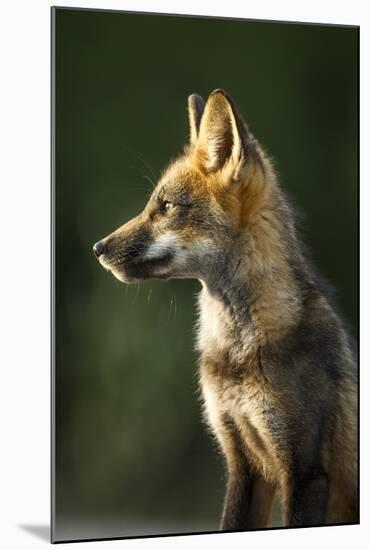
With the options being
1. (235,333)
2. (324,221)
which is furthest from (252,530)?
(324,221)

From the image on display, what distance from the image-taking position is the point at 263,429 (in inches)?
221

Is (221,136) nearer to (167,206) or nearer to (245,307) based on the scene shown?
(167,206)

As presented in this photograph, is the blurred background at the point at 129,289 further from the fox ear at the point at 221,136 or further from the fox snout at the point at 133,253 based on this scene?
the fox ear at the point at 221,136

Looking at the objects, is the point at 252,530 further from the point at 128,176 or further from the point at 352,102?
the point at 352,102

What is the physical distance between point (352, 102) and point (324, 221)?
29.5 inches

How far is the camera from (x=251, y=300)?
5715 millimetres

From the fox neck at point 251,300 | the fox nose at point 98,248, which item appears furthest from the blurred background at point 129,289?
the fox neck at point 251,300

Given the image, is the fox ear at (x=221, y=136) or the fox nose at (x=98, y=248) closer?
the fox ear at (x=221, y=136)

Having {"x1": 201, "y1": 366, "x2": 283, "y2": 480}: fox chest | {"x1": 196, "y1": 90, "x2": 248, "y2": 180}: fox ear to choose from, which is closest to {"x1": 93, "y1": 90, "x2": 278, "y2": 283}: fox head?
{"x1": 196, "y1": 90, "x2": 248, "y2": 180}: fox ear

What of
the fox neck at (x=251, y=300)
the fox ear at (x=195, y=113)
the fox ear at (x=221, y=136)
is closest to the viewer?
the fox ear at (x=221, y=136)

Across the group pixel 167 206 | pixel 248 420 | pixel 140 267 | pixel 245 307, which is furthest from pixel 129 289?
pixel 248 420

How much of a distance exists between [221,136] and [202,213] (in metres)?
0.41

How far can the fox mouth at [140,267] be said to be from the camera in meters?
5.62

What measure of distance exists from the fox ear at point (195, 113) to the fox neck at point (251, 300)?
2.04ft
